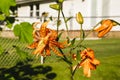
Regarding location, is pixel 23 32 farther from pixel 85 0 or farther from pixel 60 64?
pixel 85 0

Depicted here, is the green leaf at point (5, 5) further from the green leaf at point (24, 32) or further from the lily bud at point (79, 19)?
the lily bud at point (79, 19)

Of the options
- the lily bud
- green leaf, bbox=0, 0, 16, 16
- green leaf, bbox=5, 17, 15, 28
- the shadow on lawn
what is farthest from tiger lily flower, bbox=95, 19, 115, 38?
the shadow on lawn

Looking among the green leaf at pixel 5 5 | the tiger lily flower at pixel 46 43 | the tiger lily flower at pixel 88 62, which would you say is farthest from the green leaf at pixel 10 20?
the tiger lily flower at pixel 88 62

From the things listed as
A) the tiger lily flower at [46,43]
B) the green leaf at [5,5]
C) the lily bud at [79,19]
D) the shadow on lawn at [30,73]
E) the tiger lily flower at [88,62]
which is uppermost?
the green leaf at [5,5]

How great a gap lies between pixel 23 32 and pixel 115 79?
5.83m

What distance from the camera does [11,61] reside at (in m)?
13.3

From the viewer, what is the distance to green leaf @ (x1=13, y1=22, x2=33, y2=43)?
125 inches

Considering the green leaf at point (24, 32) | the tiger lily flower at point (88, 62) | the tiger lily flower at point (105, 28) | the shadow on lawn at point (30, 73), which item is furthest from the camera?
the shadow on lawn at point (30, 73)

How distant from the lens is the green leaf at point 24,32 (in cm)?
318

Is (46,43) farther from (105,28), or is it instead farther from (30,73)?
(30,73)

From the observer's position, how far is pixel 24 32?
130 inches

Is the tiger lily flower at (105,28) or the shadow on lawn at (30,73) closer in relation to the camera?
the tiger lily flower at (105,28)

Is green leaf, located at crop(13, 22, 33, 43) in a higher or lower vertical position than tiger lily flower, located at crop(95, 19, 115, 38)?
lower

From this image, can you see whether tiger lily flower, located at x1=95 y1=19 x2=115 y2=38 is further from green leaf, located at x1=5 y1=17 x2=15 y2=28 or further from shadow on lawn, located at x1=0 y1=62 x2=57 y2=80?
shadow on lawn, located at x1=0 y1=62 x2=57 y2=80
